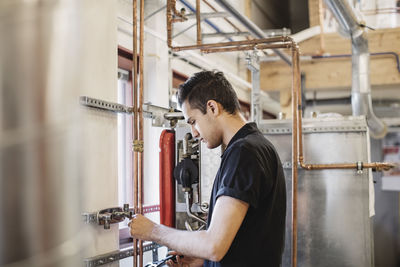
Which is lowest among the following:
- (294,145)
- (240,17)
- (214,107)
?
(294,145)

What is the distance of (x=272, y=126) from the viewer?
2549 mm

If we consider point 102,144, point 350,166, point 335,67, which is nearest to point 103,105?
point 102,144

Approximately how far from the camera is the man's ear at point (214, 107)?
53.9 inches

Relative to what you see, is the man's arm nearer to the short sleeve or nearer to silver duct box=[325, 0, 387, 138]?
the short sleeve

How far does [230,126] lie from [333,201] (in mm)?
1298

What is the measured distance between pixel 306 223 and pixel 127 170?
1112 millimetres

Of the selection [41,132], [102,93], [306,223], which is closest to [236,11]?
[102,93]

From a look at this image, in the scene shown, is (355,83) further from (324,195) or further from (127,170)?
(127,170)

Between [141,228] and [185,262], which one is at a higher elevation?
[141,228]

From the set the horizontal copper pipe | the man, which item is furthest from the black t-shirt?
the horizontal copper pipe

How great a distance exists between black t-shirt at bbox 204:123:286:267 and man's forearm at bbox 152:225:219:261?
0.11m

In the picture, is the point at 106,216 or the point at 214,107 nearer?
the point at 214,107

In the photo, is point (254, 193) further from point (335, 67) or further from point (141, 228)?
point (335, 67)

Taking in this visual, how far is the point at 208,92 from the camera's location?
1.38 m
